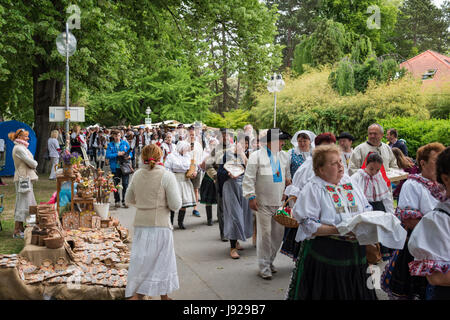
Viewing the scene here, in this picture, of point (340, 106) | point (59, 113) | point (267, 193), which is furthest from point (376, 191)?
point (340, 106)

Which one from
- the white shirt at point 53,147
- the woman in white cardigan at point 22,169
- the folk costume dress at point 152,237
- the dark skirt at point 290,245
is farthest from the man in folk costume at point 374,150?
the white shirt at point 53,147

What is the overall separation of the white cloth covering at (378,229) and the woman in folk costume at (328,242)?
16 centimetres

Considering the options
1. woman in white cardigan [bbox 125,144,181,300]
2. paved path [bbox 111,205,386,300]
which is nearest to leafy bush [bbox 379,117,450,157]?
paved path [bbox 111,205,386,300]

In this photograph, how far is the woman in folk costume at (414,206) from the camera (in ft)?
12.7

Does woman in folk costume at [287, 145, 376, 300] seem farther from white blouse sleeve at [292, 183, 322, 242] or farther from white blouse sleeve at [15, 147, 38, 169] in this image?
white blouse sleeve at [15, 147, 38, 169]

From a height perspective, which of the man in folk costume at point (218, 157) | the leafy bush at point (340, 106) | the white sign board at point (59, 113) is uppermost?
the leafy bush at point (340, 106)

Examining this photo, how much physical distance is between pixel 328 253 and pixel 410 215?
0.92 metres

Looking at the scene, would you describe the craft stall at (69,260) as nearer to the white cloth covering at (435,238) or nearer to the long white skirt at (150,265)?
the long white skirt at (150,265)

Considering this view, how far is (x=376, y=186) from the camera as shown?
573cm

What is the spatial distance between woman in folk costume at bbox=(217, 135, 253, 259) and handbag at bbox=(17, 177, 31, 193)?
367 cm

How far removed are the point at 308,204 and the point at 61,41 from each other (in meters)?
12.8

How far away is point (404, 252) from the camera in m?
4.18
